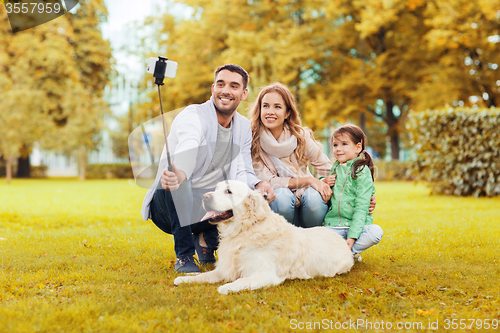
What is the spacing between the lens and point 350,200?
14.1ft

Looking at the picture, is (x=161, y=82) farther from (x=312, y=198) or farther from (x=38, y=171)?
(x=38, y=171)

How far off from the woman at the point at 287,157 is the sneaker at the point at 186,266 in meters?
1.01

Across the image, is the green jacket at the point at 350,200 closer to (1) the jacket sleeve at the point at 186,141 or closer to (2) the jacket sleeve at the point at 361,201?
(2) the jacket sleeve at the point at 361,201

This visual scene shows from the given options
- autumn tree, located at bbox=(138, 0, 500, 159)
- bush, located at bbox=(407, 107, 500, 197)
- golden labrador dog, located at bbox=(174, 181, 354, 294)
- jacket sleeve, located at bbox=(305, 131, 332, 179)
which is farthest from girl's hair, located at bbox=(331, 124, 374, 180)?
autumn tree, located at bbox=(138, 0, 500, 159)

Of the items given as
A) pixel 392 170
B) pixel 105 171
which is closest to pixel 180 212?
pixel 392 170

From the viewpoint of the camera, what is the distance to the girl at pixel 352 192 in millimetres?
4152

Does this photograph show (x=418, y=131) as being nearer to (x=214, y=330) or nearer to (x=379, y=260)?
(x=379, y=260)

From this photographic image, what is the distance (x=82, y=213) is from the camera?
30.8 feet

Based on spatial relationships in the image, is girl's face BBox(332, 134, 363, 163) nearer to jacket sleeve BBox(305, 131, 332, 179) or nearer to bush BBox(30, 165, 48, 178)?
jacket sleeve BBox(305, 131, 332, 179)

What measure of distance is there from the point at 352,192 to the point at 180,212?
1.75 meters

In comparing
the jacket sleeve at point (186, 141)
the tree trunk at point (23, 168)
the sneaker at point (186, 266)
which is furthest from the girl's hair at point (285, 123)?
the tree trunk at point (23, 168)

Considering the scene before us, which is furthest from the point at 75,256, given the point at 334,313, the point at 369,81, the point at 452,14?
the point at 369,81

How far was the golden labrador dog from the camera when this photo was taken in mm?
3697

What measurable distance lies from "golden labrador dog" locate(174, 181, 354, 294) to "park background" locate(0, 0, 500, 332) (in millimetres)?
196
